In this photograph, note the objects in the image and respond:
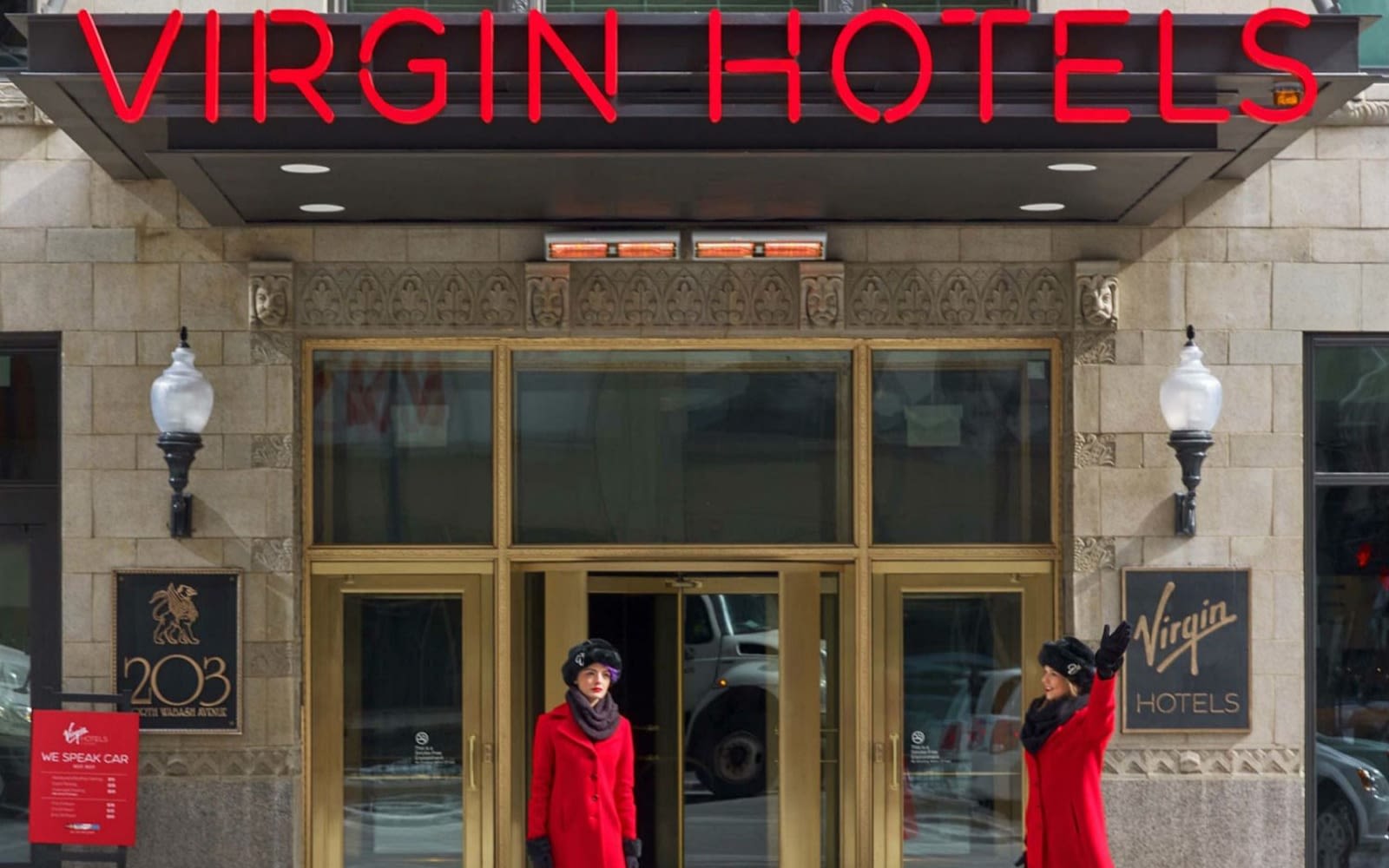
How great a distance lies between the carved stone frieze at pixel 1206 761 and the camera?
11.0 m

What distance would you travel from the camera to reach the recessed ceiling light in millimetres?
9406

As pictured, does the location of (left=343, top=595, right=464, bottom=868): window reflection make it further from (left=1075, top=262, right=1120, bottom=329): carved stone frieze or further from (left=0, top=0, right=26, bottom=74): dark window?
(left=1075, top=262, right=1120, bottom=329): carved stone frieze

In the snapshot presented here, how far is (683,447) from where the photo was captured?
11383 millimetres

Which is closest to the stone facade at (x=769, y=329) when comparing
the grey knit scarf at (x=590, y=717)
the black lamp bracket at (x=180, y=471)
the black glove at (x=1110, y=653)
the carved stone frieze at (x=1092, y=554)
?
the carved stone frieze at (x=1092, y=554)

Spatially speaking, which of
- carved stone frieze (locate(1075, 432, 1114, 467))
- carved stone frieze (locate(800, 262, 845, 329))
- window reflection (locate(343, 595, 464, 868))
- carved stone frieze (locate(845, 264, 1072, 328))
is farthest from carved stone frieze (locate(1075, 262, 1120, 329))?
window reflection (locate(343, 595, 464, 868))

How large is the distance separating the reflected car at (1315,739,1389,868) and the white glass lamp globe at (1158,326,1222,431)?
7.37ft

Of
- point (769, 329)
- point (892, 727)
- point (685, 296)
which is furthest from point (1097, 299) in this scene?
point (892, 727)

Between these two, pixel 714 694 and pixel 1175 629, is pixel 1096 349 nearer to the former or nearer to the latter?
pixel 1175 629

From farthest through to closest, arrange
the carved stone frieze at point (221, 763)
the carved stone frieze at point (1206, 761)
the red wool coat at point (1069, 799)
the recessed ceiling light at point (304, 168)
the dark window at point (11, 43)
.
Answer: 1. the dark window at point (11, 43)
2. the carved stone frieze at point (1206, 761)
3. the carved stone frieze at point (221, 763)
4. the recessed ceiling light at point (304, 168)
5. the red wool coat at point (1069, 799)

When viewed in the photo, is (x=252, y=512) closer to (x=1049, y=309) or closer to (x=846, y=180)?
(x=846, y=180)

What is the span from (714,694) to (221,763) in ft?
9.97

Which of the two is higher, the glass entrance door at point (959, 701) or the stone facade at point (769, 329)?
the stone facade at point (769, 329)

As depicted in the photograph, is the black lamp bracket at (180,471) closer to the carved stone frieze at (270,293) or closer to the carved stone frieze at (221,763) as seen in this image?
the carved stone frieze at (270,293)

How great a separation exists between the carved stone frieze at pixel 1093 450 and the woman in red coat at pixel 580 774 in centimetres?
351
